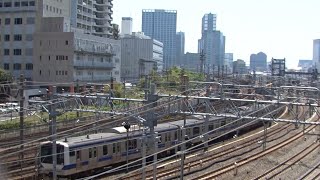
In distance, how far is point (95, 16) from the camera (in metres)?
62.7

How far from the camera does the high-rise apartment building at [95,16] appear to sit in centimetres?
5960

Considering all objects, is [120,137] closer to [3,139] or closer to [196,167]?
[196,167]

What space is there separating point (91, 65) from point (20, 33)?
7.02m

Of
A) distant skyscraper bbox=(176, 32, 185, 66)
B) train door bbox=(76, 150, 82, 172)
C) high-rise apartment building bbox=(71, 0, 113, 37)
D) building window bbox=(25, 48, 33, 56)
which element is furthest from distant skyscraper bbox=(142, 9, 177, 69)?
train door bbox=(76, 150, 82, 172)

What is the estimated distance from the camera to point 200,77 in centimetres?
4616

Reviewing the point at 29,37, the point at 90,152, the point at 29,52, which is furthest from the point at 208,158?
the point at 29,37

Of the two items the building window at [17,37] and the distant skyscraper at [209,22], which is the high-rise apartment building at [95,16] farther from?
the distant skyscraper at [209,22]

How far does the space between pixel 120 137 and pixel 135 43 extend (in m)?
67.9

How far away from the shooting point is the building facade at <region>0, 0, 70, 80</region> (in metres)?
43.8

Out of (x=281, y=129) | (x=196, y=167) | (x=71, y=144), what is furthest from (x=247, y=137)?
(x=71, y=144)

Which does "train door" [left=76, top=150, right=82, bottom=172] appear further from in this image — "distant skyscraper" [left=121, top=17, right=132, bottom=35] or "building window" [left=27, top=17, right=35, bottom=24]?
"distant skyscraper" [left=121, top=17, right=132, bottom=35]

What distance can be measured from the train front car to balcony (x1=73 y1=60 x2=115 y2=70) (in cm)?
2790

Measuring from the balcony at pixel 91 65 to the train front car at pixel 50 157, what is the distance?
91.5 feet

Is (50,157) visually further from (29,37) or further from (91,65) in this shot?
(91,65)
